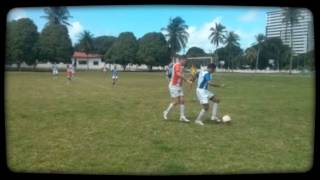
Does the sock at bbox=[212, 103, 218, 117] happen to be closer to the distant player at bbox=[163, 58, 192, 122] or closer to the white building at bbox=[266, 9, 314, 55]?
the distant player at bbox=[163, 58, 192, 122]

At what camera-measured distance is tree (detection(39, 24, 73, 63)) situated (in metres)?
2.24

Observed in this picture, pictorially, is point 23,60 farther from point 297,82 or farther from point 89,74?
point 297,82

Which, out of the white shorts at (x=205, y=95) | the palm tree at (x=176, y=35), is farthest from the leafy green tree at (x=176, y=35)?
the white shorts at (x=205, y=95)

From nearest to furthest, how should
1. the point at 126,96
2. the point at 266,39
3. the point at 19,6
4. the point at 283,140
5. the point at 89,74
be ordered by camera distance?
1. the point at 19,6
2. the point at 266,39
3. the point at 89,74
4. the point at 283,140
5. the point at 126,96

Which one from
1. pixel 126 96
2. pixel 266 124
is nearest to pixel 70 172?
pixel 266 124

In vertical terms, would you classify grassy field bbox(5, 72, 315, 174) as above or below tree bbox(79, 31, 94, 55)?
below

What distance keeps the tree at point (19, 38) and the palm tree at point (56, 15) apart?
69 millimetres

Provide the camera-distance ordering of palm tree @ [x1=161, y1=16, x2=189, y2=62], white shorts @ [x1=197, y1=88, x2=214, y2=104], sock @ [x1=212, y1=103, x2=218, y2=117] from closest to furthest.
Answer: palm tree @ [x1=161, y1=16, x2=189, y2=62] → white shorts @ [x1=197, y1=88, x2=214, y2=104] → sock @ [x1=212, y1=103, x2=218, y2=117]

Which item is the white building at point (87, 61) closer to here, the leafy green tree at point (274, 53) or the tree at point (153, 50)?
the tree at point (153, 50)

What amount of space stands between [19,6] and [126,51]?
522 mm

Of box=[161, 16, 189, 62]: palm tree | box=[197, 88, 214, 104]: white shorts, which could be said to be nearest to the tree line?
box=[161, 16, 189, 62]: palm tree

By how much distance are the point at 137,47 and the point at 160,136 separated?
302cm

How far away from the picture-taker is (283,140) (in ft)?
10.2

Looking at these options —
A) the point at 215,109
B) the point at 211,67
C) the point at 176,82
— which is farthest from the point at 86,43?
the point at 215,109
